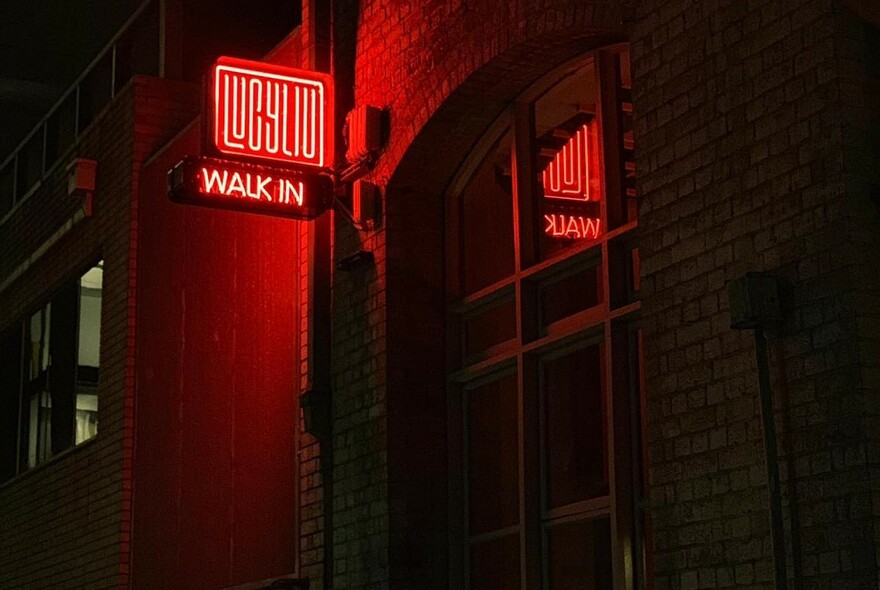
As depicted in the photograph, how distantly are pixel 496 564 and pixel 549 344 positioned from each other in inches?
59.1

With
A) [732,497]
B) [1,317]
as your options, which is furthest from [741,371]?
[1,317]

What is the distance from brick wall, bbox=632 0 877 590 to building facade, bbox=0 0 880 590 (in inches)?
0.7

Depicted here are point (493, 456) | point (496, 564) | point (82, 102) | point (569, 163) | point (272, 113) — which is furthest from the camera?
point (82, 102)

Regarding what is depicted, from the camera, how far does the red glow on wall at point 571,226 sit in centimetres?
902

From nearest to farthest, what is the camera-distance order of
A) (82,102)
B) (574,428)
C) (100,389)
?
(574,428), (100,389), (82,102)

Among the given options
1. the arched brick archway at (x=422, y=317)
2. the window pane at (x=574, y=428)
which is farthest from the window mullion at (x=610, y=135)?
the window pane at (x=574, y=428)

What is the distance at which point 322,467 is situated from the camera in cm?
1073

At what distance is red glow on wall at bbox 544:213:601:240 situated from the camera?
9023mm

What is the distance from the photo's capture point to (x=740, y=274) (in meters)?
7.12

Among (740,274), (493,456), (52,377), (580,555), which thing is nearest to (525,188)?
(493,456)

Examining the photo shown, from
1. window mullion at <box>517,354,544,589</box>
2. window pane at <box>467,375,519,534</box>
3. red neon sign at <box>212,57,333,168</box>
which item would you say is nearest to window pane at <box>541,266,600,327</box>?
window mullion at <box>517,354,544,589</box>

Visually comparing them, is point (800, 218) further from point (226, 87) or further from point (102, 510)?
point (102, 510)

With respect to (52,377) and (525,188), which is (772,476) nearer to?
(525,188)

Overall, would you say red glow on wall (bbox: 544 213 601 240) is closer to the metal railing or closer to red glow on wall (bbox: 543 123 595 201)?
red glow on wall (bbox: 543 123 595 201)
